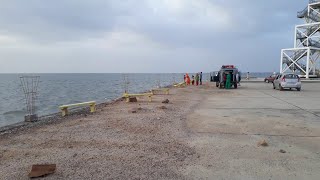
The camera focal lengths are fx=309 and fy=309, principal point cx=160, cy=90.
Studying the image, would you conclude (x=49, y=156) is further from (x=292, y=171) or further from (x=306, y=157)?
(x=306, y=157)

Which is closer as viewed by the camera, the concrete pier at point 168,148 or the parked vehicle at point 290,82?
the concrete pier at point 168,148

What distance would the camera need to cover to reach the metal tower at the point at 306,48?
61.8 m

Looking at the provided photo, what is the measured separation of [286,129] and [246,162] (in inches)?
170

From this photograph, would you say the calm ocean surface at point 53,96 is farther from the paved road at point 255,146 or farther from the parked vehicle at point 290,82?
the parked vehicle at point 290,82

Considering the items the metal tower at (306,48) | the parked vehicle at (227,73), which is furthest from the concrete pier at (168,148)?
the metal tower at (306,48)

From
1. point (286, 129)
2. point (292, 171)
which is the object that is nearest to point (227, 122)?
point (286, 129)

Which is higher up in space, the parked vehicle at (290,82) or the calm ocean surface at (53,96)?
the parked vehicle at (290,82)

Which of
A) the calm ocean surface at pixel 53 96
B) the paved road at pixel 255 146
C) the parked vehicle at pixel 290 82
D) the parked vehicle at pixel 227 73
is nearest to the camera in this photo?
the paved road at pixel 255 146

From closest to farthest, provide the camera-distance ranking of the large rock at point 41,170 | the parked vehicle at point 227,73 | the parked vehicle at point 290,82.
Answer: the large rock at point 41,170 < the parked vehicle at point 290,82 < the parked vehicle at point 227,73

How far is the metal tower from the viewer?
6178 cm

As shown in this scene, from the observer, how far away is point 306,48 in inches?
2381

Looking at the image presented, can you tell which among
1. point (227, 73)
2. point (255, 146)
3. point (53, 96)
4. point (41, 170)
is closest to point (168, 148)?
point (255, 146)

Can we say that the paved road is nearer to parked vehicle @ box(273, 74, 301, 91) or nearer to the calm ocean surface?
the calm ocean surface

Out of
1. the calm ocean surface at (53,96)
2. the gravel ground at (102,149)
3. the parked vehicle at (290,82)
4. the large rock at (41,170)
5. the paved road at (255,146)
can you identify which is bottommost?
the calm ocean surface at (53,96)
